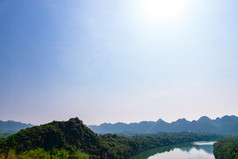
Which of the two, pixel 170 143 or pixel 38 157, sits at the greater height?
pixel 38 157

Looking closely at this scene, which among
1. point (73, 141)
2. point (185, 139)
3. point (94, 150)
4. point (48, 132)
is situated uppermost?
point (48, 132)

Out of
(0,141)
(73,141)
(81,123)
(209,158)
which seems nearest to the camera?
(0,141)

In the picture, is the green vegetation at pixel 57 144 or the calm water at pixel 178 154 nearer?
the green vegetation at pixel 57 144

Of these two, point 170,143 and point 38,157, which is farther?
point 170,143

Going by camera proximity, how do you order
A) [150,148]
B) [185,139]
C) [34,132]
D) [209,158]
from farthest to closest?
1. [185,139]
2. [150,148]
3. [209,158]
4. [34,132]

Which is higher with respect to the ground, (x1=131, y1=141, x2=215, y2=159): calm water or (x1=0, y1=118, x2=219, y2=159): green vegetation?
(x1=0, y1=118, x2=219, y2=159): green vegetation

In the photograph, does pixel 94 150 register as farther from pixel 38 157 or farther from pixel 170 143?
pixel 170 143

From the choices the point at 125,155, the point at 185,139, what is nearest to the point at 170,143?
the point at 185,139

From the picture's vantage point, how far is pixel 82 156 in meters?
37.0

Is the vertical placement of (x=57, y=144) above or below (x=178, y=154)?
above

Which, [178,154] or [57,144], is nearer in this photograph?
[57,144]

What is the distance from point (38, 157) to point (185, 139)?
121 metres

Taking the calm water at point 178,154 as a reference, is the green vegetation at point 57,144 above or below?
above

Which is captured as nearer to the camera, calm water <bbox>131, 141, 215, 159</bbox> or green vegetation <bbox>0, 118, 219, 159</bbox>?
green vegetation <bbox>0, 118, 219, 159</bbox>
